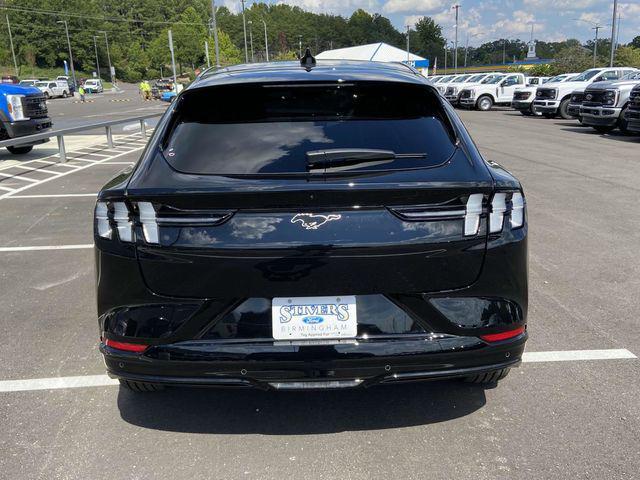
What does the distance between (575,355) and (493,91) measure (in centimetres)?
3069

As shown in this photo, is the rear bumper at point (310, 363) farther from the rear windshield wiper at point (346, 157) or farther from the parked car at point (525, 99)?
the parked car at point (525, 99)

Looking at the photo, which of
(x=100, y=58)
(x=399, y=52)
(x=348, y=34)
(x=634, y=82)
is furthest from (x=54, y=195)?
(x=348, y=34)

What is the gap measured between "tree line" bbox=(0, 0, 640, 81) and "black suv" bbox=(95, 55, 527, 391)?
89.3 metres

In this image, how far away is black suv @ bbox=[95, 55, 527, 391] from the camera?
2.52 m

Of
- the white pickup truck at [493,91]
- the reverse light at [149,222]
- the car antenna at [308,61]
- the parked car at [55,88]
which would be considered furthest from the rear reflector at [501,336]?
the parked car at [55,88]

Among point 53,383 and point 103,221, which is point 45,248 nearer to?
point 53,383

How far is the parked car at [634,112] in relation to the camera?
1566 centimetres

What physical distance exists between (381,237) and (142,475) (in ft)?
5.07

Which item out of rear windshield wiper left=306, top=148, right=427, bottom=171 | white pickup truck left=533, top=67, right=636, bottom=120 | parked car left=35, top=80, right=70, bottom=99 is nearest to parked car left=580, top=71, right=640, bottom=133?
white pickup truck left=533, top=67, right=636, bottom=120

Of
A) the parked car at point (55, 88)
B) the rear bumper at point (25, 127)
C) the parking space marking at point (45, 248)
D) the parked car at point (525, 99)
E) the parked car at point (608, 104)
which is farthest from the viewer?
the parked car at point (55, 88)

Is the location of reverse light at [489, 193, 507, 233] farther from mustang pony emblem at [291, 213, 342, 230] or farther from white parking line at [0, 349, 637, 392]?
white parking line at [0, 349, 637, 392]

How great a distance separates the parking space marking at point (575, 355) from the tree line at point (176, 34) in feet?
292

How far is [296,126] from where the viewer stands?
115 inches

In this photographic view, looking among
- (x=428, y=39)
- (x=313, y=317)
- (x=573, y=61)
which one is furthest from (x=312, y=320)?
(x=428, y=39)
